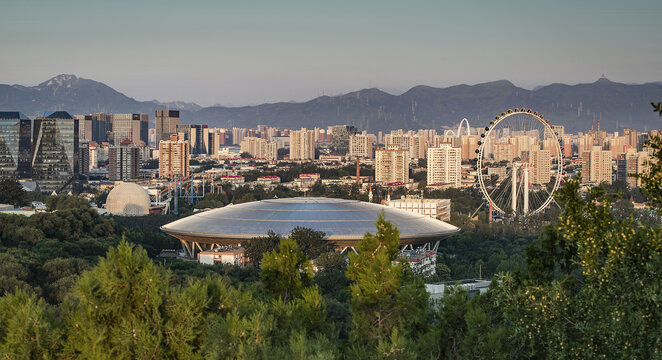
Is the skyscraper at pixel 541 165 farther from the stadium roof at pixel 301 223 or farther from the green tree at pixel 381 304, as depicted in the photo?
the green tree at pixel 381 304

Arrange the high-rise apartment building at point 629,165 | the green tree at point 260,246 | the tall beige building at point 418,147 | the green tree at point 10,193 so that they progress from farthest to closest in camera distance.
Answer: the tall beige building at point 418,147 < the high-rise apartment building at point 629,165 < the green tree at point 10,193 < the green tree at point 260,246

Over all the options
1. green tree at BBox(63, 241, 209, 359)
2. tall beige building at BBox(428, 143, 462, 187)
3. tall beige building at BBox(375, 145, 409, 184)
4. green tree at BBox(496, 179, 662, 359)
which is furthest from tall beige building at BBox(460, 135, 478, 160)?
green tree at BBox(63, 241, 209, 359)

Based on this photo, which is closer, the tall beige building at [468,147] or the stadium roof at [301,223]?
the stadium roof at [301,223]

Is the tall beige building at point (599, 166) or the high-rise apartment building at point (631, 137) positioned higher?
the high-rise apartment building at point (631, 137)

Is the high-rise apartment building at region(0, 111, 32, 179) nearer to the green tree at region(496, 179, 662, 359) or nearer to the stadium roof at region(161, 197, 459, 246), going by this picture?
the stadium roof at region(161, 197, 459, 246)

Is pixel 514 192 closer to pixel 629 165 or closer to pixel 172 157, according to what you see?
pixel 629 165

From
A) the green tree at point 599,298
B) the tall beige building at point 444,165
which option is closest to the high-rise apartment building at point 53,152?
the tall beige building at point 444,165

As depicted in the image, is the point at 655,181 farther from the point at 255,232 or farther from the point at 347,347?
the point at 255,232

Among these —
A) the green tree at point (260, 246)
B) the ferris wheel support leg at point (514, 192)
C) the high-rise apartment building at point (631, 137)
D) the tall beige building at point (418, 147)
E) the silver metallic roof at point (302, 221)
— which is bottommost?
the green tree at point (260, 246)
